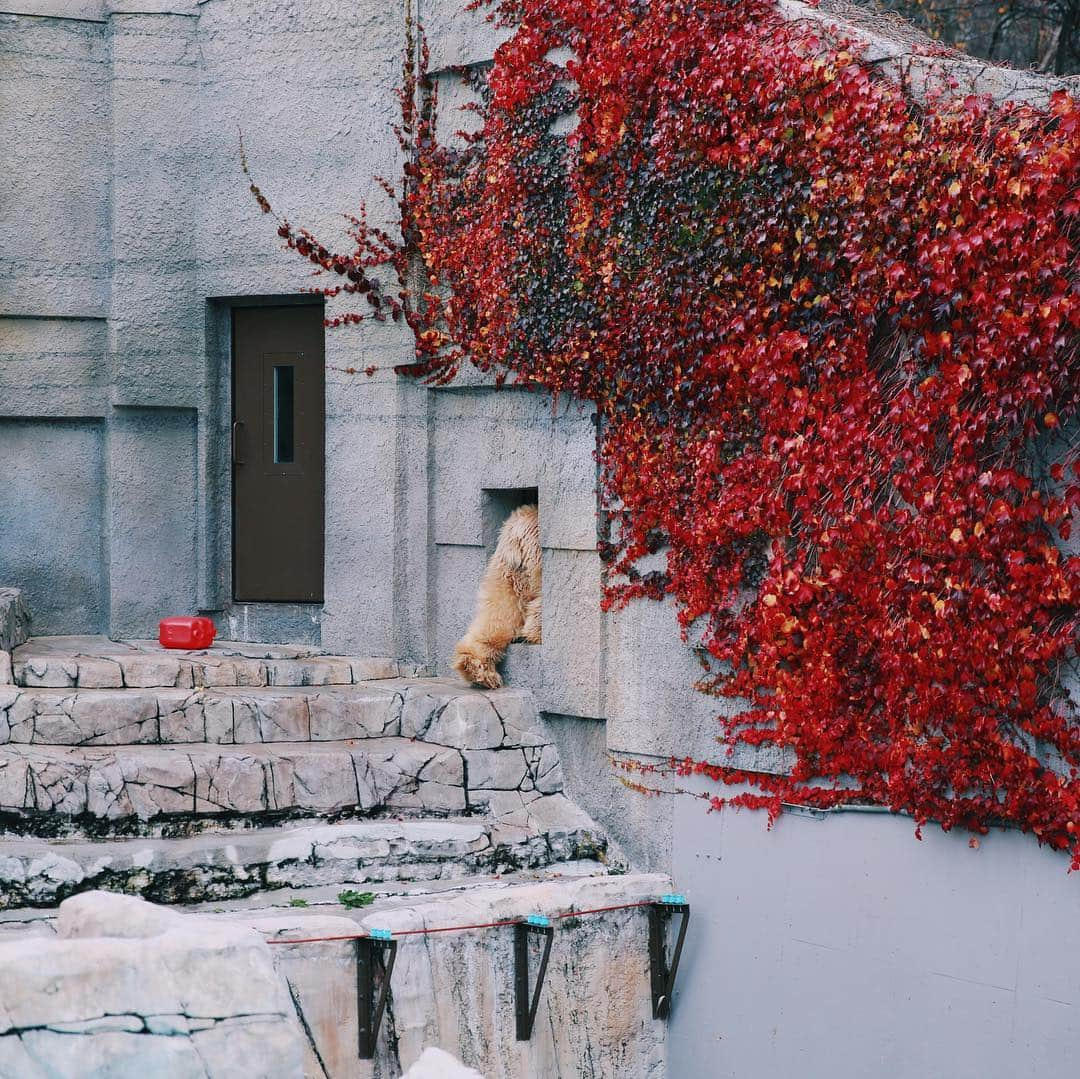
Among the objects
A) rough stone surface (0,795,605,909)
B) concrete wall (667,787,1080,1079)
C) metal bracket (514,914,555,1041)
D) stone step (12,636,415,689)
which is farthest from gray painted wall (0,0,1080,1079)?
metal bracket (514,914,555,1041)

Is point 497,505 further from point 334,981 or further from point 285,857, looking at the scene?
point 334,981

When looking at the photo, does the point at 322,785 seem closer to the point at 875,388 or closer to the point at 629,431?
the point at 629,431

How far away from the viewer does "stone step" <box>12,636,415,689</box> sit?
6.53m

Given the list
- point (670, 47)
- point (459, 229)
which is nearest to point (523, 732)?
point (459, 229)

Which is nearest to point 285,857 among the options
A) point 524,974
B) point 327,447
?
point 524,974

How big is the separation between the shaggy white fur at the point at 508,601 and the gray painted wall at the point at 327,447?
0.13 meters

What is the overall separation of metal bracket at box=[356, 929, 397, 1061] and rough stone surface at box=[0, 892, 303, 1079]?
85 centimetres

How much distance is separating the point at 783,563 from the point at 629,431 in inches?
40.2

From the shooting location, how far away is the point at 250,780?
19.8 ft

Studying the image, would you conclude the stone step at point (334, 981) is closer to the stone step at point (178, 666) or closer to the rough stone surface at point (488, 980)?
the rough stone surface at point (488, 980)

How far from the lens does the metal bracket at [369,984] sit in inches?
206

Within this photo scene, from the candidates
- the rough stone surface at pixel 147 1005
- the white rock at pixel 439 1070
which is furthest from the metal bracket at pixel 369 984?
the rough stone surface at pixel 147 1005

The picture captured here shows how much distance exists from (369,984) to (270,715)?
5.02 ft

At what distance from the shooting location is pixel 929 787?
5.32 metres
